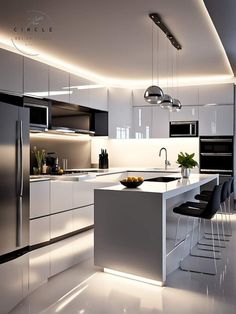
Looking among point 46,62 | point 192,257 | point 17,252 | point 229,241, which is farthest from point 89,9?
point 229,241

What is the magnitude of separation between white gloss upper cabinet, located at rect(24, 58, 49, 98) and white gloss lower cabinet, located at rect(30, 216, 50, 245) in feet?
5.64

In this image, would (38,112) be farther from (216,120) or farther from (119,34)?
(216,120)

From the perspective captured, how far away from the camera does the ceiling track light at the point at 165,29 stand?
12.1 feet

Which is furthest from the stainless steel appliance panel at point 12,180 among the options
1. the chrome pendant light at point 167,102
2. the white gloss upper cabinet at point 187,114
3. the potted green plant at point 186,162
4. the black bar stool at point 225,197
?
the white gloss upper cabinet at point 187,114

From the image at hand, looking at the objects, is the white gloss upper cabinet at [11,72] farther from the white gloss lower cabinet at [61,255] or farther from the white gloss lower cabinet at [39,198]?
the white gloss lower cabinet at [61,255]

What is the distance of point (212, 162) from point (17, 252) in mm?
4679

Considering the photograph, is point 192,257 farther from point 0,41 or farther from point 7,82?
point 0,41

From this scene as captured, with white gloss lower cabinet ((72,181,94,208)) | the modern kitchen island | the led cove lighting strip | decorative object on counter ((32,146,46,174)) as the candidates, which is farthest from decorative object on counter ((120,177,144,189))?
decorative object on counter ((32,146,46,174))

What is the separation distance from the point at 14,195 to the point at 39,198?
1.19m

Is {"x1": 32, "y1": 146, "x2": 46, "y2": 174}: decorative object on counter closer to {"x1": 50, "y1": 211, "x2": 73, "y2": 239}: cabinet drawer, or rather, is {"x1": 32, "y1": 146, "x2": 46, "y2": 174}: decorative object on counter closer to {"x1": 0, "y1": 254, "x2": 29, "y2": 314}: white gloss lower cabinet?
{"x1": 50, "y1": 211, "x2": 73, "y2": 239}: cabinet drawer

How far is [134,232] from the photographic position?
137 inches

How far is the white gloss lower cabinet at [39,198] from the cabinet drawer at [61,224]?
230 mm

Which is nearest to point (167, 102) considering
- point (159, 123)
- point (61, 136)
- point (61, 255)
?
point (61, 255)

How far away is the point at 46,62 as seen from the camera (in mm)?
5395
